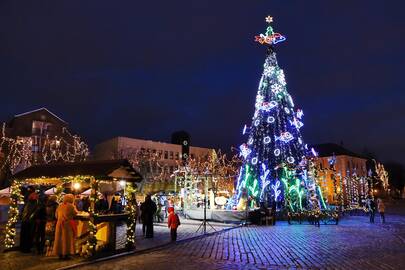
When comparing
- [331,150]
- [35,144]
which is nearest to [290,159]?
Result: [35,144]

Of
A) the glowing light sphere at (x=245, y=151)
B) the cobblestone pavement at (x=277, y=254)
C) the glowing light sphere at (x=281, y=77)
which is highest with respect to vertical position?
the glowing light sphere at (x=281, y=77)

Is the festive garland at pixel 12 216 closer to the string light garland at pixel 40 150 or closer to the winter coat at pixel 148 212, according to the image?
the winter coat at pixel 148 212

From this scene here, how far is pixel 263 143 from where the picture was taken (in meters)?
26.0

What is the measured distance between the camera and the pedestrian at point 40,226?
12.0 metres

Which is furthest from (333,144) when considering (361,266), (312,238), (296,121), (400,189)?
(361,266)

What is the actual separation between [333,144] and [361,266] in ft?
239

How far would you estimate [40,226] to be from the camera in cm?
1229

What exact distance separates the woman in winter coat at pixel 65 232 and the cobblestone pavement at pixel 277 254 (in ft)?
4.07

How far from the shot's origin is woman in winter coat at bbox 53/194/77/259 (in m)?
10.8

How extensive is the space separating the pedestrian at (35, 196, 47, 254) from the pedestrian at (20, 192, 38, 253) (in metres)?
0.12

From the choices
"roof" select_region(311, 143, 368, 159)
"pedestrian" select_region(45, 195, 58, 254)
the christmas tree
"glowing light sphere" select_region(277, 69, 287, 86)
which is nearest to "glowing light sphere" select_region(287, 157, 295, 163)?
the christmas tree

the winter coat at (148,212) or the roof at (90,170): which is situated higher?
the roof at (90,170)

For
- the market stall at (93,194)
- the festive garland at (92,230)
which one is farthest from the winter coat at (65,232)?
the market stall at (93,194)

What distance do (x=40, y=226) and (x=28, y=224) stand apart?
441 millimetres
